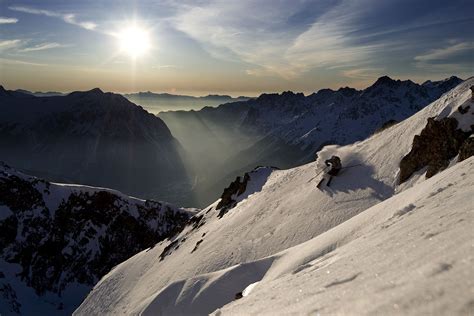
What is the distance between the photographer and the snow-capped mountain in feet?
291

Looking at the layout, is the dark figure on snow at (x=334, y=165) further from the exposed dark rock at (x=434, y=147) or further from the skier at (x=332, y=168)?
the exposed dark rock at (x=434, y=147)

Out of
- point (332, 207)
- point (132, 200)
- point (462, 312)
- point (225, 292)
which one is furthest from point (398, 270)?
point (132, 200)

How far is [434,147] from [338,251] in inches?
616

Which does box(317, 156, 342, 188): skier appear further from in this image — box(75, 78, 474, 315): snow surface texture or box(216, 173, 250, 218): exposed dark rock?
box(216, 173, 250, 218): exposed dark rock

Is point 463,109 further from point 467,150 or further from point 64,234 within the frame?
point 64,234

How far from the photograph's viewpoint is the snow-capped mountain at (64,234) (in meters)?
88.7

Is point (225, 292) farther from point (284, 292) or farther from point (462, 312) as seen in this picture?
point (462, 312)

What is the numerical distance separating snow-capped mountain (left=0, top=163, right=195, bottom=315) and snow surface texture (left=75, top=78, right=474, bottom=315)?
173 ft

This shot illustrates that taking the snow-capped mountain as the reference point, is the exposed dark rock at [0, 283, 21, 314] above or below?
below

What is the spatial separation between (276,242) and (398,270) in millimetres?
19545

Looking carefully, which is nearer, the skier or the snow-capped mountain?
the skier

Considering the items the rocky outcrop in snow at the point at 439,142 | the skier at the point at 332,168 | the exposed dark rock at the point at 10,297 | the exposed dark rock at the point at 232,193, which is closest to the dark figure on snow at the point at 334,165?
the skier at the point at 332,168

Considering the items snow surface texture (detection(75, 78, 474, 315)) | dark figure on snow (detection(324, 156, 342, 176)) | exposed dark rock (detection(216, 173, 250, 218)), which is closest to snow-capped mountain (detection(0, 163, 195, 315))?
exposed dark rock (detection(216, 173, 250, 218))

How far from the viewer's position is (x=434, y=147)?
21.8 meters
